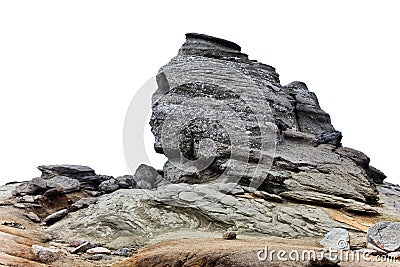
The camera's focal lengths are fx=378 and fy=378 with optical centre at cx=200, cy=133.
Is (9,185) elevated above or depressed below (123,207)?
above

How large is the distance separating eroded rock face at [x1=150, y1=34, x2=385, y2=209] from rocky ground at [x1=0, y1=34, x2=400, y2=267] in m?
0.08

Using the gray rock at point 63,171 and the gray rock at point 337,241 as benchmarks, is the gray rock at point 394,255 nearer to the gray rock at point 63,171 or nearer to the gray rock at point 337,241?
the gray rock at point 337,241

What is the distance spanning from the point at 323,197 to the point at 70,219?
13765mm

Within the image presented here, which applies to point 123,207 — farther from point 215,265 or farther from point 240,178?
point 215,265

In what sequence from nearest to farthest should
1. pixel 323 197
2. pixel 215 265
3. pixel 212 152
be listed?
pixel 215 265
pixel 323 197
pixel 212 152

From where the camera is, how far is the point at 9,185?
31.4 meters

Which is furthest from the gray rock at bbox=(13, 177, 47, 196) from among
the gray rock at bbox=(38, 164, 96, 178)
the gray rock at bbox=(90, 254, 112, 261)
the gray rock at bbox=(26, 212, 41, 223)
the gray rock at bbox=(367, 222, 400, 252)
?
the gray rock at bbox=(367, 222, 400, 252)

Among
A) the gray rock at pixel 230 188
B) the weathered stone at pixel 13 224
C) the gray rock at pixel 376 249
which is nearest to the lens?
the gray rock at pixel 376 249

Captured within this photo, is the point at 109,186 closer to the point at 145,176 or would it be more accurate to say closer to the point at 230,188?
the point at 145,176

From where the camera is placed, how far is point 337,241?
13.5 metres

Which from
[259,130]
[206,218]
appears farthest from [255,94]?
[206,218]

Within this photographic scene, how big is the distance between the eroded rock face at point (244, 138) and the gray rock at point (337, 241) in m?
6.61

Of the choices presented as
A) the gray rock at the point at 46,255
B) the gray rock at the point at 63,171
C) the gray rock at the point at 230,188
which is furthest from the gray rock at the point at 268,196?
the gray rock at the point at 63,171

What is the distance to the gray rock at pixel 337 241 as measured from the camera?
12.9 metres
